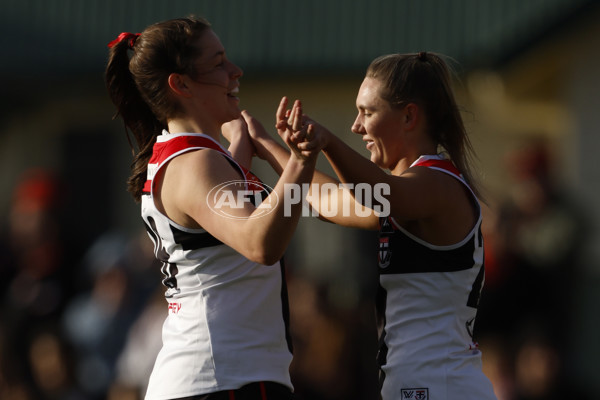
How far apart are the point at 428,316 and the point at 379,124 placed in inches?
30.3

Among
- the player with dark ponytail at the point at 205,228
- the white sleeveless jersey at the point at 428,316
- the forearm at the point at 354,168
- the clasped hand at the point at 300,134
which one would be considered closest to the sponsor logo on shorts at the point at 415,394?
the white sleeveless jersey at the point at 428,316

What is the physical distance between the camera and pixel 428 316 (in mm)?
3213

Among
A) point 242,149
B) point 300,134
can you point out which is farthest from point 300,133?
point 242,149

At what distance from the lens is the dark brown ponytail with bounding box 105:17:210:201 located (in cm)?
321

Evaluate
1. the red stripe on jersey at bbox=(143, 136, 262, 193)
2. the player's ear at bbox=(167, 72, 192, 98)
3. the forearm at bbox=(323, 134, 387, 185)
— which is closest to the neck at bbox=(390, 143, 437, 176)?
the forearm at bbox=(323, 134, 387, 185)

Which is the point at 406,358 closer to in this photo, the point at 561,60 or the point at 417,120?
the point at 417,120

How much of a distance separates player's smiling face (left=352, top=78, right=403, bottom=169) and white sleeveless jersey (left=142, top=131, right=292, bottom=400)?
58cm

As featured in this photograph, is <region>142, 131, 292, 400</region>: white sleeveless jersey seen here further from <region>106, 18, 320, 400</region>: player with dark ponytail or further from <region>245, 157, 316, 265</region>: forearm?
<region>245, 157, 316, 265</region>: forearm

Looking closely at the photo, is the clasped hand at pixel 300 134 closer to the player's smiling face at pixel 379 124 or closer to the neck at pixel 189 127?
the neck at pixel 189 127

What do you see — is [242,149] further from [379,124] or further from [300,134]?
[300,134]

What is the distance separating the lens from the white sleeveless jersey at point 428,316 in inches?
124

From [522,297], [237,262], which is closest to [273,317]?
[237,262]

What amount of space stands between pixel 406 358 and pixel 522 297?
9.79 feet

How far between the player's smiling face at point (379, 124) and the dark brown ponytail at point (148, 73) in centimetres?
69
